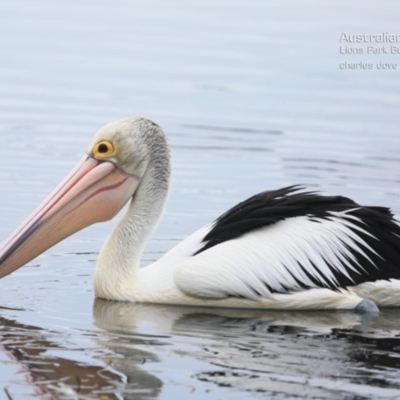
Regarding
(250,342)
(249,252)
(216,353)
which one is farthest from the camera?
(249,252)

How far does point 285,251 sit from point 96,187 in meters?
1.28

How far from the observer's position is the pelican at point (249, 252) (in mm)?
7656

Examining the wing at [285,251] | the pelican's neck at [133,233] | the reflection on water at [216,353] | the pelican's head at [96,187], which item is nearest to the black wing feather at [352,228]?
the wing at [285,251]

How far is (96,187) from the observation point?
26.4 ft

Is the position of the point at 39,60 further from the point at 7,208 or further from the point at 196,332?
the point at 196,332

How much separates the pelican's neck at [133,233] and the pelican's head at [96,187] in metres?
0.06

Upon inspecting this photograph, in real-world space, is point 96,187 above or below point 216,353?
above

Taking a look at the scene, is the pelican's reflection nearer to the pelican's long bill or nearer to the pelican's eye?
the pelican's long bill

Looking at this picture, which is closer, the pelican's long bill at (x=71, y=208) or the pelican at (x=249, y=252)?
the pelican at (x=249, y=252)

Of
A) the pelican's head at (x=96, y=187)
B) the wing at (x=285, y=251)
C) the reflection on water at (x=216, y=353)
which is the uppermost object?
the pelican's head at (x=96, y=187)

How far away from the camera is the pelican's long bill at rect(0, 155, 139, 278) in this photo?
7805mm

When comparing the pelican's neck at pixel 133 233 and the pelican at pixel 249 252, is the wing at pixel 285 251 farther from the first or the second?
the pelican's neck at pixel 133 233

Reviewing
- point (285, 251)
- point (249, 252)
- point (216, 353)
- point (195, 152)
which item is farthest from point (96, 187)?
point (195, 152)

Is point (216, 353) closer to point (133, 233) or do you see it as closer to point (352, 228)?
point (352, 228)
